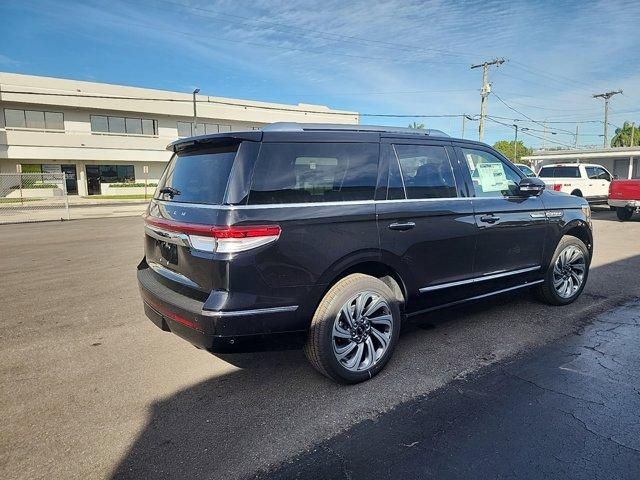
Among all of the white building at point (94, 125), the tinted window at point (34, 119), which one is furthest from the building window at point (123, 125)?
the tinted window at point (34, 119)

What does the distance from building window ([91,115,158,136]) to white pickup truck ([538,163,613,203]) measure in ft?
117

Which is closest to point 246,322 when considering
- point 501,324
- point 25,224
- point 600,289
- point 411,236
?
point 411,236

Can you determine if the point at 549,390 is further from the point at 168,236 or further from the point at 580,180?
the point at 580,180

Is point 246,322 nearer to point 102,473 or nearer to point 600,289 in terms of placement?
point 102,473

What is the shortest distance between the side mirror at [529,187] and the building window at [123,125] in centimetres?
4158

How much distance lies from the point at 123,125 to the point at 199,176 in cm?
4208

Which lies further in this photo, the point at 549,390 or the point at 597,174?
the point at 597,174

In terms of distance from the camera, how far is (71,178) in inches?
1533

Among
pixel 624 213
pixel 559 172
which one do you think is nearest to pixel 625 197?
pixel 624 213

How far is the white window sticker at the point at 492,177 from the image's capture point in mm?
4512

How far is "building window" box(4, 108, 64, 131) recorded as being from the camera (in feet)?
116

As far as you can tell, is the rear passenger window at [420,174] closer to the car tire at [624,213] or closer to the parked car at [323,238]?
the parked car at [323,238]

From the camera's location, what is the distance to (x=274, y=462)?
100 inches

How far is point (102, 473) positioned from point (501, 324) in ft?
12.9
